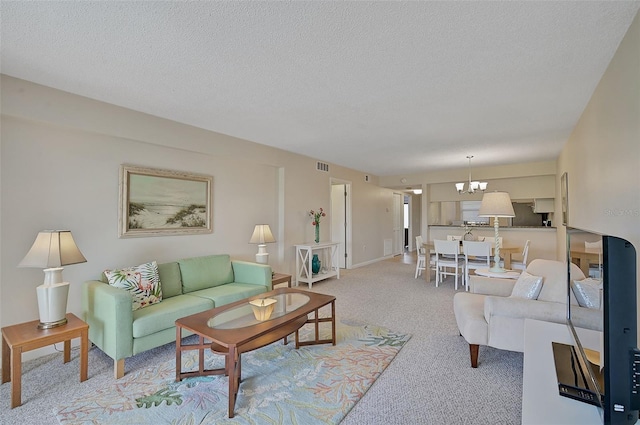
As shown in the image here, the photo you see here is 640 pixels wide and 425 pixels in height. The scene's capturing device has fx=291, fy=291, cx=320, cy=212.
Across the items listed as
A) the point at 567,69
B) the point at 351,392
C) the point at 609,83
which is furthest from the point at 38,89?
the point at 609,83

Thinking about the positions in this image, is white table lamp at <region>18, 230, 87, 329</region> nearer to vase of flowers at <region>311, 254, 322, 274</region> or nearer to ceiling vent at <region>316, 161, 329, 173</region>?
vase of flowers at <region>311, 254, 322, 274</region>

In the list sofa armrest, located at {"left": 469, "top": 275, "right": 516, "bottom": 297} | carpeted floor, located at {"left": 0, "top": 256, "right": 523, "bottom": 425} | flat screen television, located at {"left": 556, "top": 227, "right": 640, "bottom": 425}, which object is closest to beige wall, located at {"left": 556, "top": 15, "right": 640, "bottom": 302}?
sofa armrest, located at {"left": 469, "top": 275, "right": 516, "bottom": 297}

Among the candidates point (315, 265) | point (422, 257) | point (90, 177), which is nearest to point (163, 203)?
point (90, 177)

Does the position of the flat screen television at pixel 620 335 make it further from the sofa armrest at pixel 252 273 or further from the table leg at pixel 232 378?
the sofa armrest at pixel 252 273

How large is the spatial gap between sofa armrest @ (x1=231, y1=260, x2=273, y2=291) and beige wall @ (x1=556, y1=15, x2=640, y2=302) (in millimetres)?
3176

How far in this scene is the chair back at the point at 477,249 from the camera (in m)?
4.63

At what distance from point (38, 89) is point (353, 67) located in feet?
8.70

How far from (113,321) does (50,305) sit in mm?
465

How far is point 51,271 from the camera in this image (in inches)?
89.5

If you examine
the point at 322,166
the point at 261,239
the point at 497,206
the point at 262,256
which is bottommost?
the point at 262,256

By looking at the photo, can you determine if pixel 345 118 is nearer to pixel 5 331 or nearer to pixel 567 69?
pixel 567 69

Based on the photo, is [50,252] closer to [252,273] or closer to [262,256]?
[252,273]

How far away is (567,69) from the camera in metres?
2.22

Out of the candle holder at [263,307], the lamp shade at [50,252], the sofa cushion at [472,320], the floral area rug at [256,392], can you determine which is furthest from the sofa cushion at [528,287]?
the lamp shade at [50,252]
